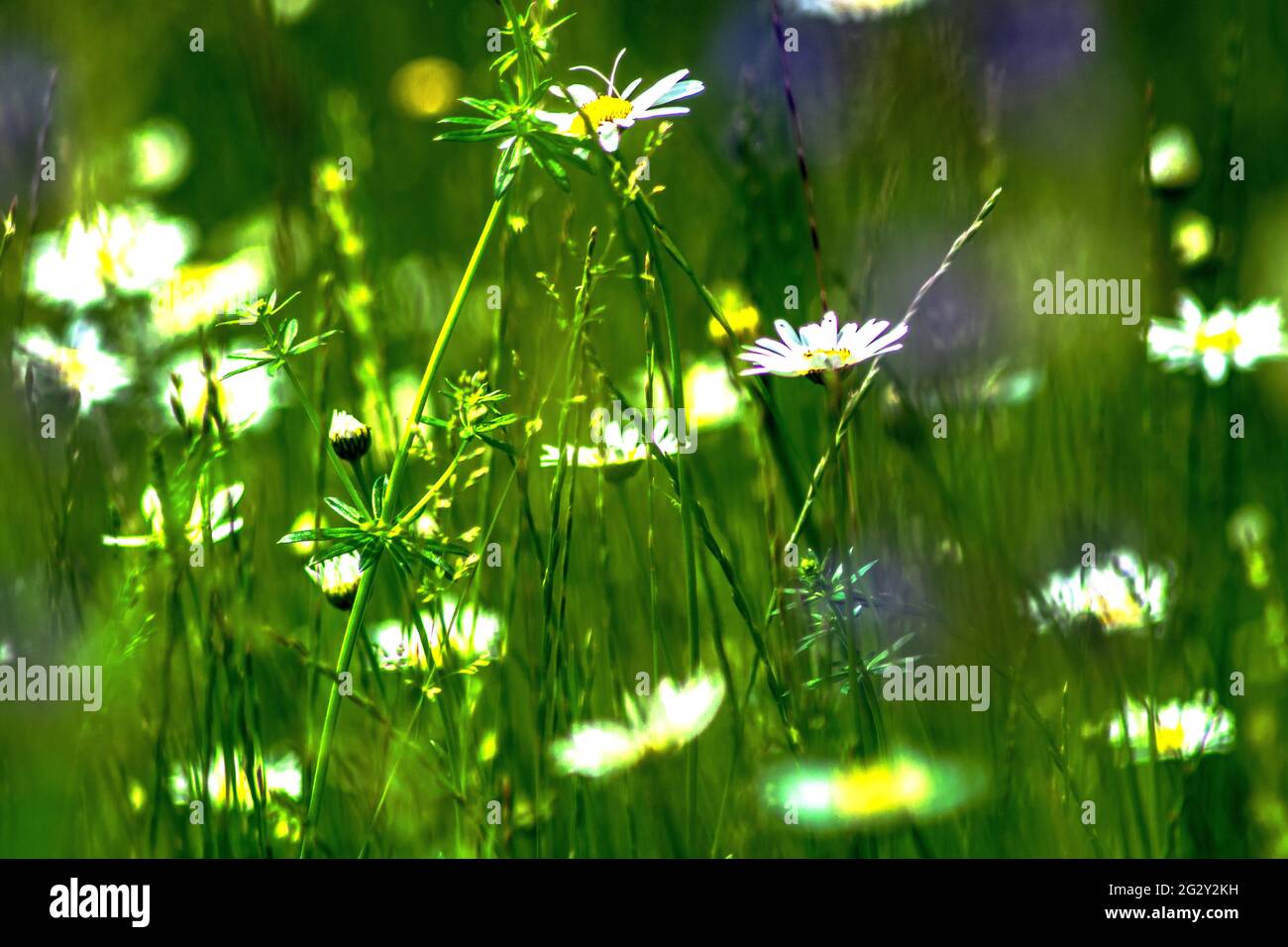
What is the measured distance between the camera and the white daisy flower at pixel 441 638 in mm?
931

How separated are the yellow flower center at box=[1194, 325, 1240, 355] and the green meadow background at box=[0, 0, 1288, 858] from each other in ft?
0.20

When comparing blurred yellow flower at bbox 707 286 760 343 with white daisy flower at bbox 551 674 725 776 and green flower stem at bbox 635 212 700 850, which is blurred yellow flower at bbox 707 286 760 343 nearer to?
green flower stem at bbox 635 212 700 850

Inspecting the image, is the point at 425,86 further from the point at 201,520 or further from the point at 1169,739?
the point at 1169,739

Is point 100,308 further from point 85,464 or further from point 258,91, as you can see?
point 258,91

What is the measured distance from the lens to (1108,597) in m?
1.13

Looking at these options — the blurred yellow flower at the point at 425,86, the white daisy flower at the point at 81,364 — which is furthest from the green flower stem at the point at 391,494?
the blurred yellow flower at the point at 425,86

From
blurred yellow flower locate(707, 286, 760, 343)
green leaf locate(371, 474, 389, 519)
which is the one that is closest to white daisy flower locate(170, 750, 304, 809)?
green leaf locate(371, 474, 389, 519)

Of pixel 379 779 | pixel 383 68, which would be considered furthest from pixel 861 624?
pixel 383 68

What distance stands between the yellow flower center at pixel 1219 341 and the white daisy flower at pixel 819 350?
578 millimetres

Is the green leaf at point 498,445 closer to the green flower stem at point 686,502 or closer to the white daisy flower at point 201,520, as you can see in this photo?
the green flower stem at point 686,502

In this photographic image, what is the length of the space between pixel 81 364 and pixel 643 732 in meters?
0.84

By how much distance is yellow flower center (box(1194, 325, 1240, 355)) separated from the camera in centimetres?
132
